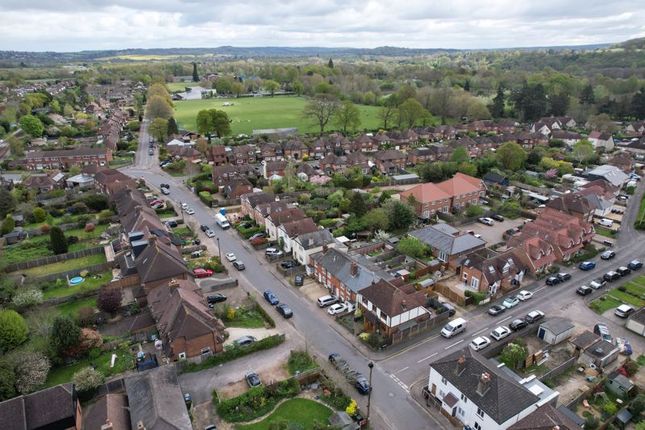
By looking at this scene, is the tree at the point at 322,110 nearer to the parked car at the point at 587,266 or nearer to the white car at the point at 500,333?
the parked car at the point at 587,266

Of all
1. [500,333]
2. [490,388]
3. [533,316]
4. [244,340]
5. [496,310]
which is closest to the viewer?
[490,388]

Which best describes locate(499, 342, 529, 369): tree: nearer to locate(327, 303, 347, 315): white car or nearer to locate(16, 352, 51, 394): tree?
locate(327, 303, 347, 315): white car

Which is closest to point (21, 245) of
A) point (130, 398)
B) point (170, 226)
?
point (170, 226)

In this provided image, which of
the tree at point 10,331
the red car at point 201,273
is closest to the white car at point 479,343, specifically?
the red car at point 201,273

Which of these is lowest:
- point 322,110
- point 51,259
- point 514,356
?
point 51,259

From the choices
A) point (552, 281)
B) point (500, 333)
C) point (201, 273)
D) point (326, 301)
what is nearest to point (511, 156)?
point (552, 281)

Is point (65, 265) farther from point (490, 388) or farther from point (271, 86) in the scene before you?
point (271, 86)

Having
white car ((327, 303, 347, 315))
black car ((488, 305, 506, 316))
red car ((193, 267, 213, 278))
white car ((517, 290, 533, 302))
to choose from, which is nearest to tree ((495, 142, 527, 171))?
white car ((517, 290, 533, 302))
